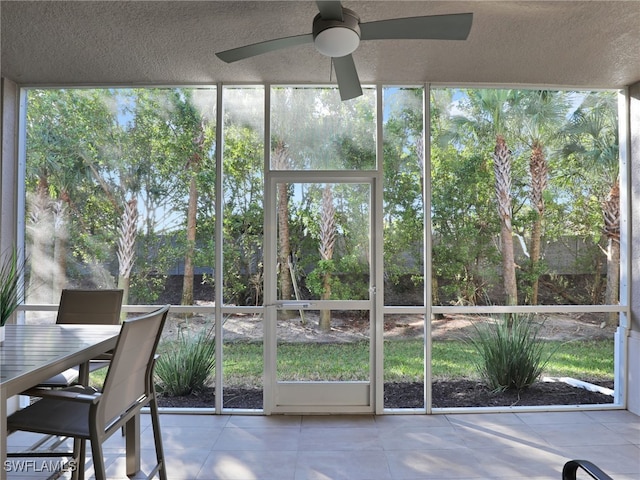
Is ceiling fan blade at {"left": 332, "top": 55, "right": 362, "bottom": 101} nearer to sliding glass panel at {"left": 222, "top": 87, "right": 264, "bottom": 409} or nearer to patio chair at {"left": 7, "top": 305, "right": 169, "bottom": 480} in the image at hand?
sliding glass panel at {"left": 222, "top": 87, "right": 264, "bottom": 409}

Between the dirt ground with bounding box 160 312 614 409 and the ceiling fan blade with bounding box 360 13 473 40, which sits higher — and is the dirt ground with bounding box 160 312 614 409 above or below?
below

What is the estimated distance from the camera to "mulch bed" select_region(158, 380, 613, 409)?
138 inches

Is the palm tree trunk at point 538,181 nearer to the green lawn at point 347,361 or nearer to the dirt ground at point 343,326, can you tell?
the dirt ground at point 343,326

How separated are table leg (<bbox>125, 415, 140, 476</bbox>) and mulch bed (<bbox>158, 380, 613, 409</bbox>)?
1129mm

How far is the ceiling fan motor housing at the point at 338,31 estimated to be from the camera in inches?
78.2

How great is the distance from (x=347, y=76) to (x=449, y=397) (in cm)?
280

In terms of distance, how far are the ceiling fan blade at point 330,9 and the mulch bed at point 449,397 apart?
2863mm

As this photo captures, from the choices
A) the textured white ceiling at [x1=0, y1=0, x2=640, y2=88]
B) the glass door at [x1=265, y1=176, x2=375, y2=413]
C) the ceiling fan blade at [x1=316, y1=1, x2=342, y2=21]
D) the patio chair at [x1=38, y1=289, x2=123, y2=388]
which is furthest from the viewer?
the glass door at [x1=265, y1=176, x2=375, y2=413]

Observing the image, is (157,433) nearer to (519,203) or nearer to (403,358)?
(403,358)

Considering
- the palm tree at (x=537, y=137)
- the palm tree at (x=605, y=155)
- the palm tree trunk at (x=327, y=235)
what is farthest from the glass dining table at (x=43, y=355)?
the palm tree at (x=605, y=155)

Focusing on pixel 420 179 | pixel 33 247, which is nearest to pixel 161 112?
pixel 33 247

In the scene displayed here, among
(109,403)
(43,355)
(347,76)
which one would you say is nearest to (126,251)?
(43,355)

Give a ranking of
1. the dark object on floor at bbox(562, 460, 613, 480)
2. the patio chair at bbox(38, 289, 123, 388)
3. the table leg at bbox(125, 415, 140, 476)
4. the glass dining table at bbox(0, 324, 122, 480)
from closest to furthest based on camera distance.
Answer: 1. the dark object on floor at bbox(562, 460, 613, 480)
2. the glass dining table at bbox(0, 324, 122, 480)
3. the table leg at bbox(125, 415, 140, 476)
4. the patio chair at bbox(38, 289, 123, 388)

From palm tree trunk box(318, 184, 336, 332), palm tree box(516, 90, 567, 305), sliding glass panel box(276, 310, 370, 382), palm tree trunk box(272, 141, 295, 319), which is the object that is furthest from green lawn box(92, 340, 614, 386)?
palm tree box(516, 90, 567, 305)
